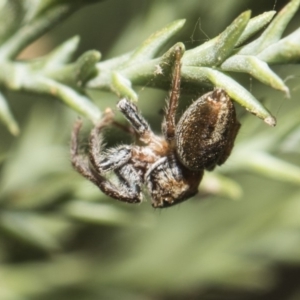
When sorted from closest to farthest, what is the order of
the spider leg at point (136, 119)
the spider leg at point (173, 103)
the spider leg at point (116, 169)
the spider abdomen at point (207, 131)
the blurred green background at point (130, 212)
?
1. the spider leg at point (173, 103)
2. the spider abdomen at point (207, 131)
3. the spider leg at point (136, 119)
4. the spider leg at point (116, 169)
5. the blurred green background at point (130, 212)

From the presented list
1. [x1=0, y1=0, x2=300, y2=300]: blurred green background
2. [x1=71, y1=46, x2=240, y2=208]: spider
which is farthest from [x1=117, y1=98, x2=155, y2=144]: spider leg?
[x1=0, y1=0, x2=300, y2=300]: blurred green background

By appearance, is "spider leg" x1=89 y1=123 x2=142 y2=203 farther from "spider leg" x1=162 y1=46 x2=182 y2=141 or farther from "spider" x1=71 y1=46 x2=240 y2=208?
"spider leg" x1=162 y1=46 x2=182 y2=141

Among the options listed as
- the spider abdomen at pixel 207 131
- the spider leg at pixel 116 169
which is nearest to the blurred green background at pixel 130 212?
the spider leg at pixel 116 169

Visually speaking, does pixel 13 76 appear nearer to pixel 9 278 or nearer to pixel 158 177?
pixel 158 177

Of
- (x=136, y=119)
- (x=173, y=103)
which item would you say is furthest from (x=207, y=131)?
(x=136, y=119)

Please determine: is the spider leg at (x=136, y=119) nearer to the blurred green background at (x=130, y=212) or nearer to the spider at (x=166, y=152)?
the spider at (x=166, y=152)

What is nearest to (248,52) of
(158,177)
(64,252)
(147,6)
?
(158,177)
